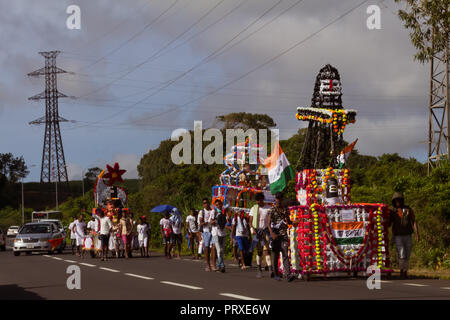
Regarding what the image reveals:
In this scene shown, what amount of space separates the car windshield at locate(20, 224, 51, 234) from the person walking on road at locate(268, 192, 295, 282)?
2129cm

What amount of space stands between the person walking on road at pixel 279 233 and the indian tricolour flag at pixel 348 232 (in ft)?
3.27

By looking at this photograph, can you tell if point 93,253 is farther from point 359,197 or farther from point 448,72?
point 448,72

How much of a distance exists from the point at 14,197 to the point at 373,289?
10258cm

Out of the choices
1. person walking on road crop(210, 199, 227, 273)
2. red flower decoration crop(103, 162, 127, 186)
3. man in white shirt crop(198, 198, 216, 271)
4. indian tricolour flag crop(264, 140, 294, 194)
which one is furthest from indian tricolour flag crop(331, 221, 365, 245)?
red flower decoration crop(103, 162, 127, 186)

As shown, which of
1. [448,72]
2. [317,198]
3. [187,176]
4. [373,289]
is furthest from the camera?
[187,176]

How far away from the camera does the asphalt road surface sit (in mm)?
13484

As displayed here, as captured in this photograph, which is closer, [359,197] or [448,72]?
[359,197]

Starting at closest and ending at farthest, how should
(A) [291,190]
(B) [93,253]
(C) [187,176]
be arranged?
(B) [93,253], (A) [291,190], (C) [187,176]

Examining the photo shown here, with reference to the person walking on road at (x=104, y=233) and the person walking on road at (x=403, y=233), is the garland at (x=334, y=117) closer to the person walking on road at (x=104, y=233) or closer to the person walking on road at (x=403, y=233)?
the person walking on road at (x=403, y=233)

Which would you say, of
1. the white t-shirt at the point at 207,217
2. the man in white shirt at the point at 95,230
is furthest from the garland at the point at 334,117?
the man in white shirt at the point at 95,230

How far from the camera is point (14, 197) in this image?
111812 mm

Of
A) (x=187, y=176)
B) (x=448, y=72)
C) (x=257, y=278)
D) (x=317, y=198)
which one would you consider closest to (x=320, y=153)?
(x=317, y=198)

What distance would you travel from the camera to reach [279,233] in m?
16.8

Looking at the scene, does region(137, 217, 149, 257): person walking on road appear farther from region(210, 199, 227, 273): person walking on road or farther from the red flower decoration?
region(210, 199, 227, 273): person walking on road
